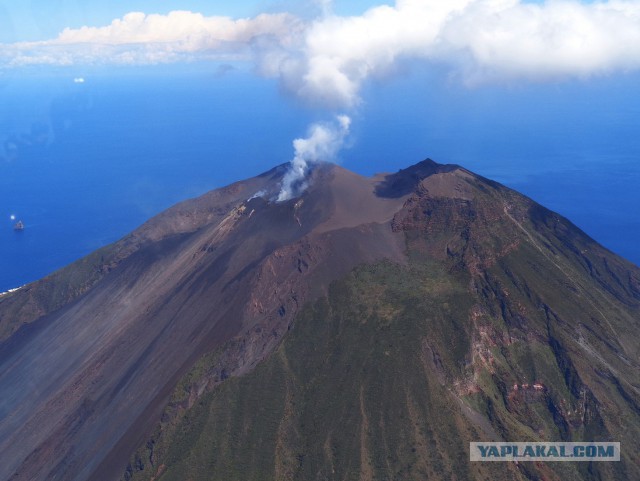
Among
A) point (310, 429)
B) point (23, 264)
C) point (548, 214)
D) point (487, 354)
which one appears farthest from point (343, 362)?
point (23, 264)

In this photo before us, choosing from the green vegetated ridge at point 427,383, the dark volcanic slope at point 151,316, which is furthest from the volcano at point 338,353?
the dark volcanic slope at point 151,316

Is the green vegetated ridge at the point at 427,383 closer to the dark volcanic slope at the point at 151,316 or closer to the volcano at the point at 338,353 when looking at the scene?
the volcano at the point at 338,353

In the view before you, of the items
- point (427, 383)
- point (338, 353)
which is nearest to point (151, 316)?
point (338, 353)

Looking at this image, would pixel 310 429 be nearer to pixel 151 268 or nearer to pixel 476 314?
pixel 476 314

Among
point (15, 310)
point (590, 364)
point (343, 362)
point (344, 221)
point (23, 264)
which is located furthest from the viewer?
point (23, 264)

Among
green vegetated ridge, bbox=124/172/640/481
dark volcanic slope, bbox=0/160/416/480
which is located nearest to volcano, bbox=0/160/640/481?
green vegetated ridge, bbox=124/172/640/481

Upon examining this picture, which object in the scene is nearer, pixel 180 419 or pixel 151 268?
pixel 180 419

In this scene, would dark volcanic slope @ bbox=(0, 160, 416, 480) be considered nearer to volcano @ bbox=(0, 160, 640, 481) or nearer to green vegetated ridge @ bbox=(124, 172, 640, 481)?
volcano @ bbox=(0, 160, 640, 481)

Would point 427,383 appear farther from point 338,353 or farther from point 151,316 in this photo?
point 151,316
